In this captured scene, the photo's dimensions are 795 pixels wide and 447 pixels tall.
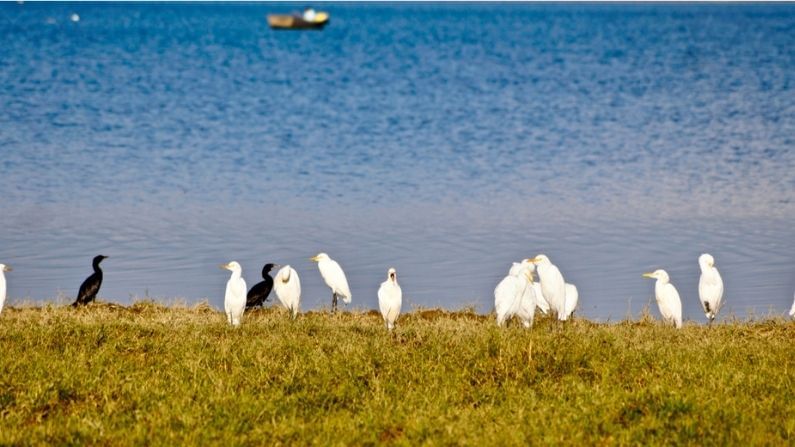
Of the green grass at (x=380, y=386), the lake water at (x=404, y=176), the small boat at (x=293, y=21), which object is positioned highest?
the small boat at (x=293, y=21)

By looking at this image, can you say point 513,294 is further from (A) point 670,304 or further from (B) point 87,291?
→ (B) point 87,291

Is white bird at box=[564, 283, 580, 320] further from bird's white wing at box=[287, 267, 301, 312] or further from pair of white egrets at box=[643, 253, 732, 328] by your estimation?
bird's white wing at box=[287, 267, 301, 312]

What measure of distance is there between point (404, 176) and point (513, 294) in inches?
670

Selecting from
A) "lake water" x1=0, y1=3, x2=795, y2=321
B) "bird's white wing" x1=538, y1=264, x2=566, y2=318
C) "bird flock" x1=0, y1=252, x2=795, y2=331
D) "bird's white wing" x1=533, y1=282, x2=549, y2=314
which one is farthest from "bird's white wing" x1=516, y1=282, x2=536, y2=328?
"lake water" x1=0, y1=3, x2=795, y2=321

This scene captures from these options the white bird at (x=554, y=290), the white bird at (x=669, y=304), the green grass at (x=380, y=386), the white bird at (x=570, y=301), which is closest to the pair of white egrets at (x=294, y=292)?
the green grass at (x=380, y=386)

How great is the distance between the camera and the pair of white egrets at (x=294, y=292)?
13.0 meters

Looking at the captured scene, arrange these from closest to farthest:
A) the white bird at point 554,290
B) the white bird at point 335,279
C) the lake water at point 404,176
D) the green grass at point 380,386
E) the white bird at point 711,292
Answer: the green grass at point 380,386
the white bird at point 554,290
the white bird at point 711,292
the white bird at point 335,279
the lake water at point 404,176

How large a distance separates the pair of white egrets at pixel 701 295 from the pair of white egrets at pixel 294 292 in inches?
122

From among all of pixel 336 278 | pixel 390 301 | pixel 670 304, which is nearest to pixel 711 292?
pixel 670 304

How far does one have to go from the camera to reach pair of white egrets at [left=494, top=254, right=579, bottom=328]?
1282cm

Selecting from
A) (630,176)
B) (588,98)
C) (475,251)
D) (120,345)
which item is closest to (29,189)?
(475,251)

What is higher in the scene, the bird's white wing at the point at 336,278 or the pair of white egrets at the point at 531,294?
the bird's white wing at the point at 336,278

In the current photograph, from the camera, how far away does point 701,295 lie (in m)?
14.2

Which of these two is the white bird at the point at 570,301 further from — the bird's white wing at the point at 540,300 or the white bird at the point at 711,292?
the white bird at the point at 711,292
